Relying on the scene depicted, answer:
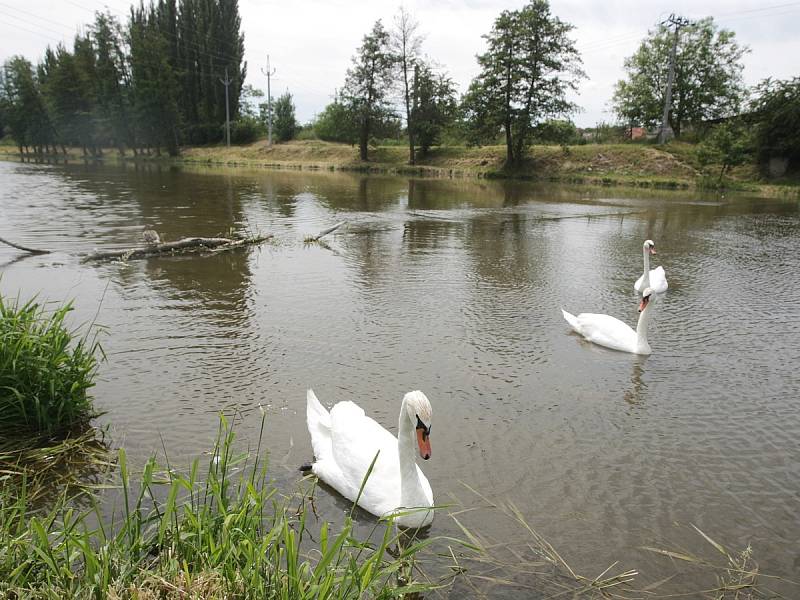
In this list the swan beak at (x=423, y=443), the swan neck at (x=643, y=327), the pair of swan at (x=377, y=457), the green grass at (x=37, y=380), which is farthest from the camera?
the swan neck at (x=643, y=327)

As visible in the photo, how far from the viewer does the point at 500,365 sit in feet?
22.8

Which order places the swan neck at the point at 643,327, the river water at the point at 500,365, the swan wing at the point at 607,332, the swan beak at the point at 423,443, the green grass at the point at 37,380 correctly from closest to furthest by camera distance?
the swan beak at the point at 423,443, the river water at the point at 500,365, the green grass at the point at 37,380, the swan neck at the point at 643,327, the swan wing at the point at 607,332

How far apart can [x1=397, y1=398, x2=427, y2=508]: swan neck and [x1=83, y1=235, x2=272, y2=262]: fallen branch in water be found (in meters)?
9.83

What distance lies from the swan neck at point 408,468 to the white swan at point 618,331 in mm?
4553

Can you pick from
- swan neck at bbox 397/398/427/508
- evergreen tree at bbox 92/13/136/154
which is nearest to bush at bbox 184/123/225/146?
evergreen tree at bbox 92/13/136/154

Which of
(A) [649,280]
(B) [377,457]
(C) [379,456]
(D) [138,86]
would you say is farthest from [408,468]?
(D) [138,86]

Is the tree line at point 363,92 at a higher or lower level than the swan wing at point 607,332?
higher

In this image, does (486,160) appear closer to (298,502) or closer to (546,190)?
(546,190)

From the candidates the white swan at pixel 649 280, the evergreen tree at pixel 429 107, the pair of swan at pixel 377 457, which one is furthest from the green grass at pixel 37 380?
the evergreen tree at pixel 429 107

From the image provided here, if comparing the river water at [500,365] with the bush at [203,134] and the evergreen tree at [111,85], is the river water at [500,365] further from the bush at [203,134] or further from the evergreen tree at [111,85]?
the bush at [203,134]

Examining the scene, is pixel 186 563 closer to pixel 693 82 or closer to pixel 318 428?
pixel 318 428

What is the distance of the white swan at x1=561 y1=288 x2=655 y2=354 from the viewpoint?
7297mm

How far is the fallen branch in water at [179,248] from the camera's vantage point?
38.3ft

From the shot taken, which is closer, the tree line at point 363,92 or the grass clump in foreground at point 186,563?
the grass clump in foreground at point 186,563
